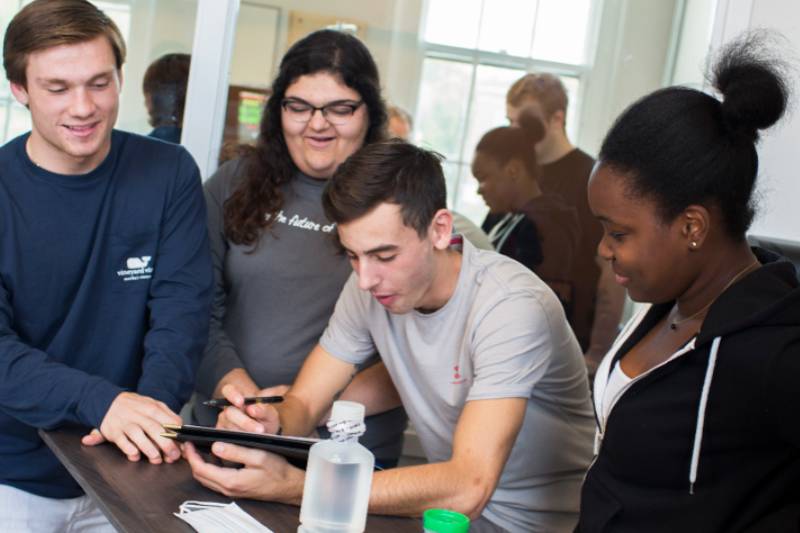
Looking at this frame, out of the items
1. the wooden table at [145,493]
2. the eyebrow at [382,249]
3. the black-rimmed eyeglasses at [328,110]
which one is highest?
the black-rimmed eyeglasses at [328,110]

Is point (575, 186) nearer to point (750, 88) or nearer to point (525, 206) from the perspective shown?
point (525, 206)

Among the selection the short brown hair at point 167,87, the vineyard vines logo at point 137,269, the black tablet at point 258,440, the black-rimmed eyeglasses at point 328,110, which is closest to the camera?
the black tablet at point 258,440

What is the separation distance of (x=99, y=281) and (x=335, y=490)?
804 mm

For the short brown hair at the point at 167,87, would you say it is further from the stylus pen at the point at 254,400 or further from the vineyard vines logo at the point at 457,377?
the vineyard vines logo at the point at 457,377

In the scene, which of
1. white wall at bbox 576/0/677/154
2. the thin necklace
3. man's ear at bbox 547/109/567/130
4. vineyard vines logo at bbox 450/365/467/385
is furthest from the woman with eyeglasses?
white wall at bbox 576/0/677/154

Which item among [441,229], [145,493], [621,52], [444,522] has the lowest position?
[145,493]

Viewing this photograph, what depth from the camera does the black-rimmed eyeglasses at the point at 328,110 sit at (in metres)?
2.26

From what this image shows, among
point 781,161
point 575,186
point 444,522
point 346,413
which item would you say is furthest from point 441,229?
point 781,161

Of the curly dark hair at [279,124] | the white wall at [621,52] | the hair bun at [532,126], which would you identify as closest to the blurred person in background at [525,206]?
the hair bun at [532,126]

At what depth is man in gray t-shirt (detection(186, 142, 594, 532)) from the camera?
1.77m

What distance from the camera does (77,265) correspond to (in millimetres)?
2010

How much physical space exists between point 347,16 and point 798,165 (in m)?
1.51

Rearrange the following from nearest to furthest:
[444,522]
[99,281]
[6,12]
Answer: [444,522] < [99,281] < [6,12]

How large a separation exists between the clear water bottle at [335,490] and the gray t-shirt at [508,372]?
35 centimetres
